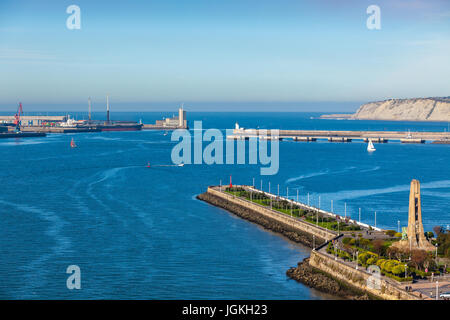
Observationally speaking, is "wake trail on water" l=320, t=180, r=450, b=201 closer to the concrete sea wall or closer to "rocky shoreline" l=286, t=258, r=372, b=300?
the concrete sea wall

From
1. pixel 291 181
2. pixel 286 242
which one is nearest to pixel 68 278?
pixel 286 242

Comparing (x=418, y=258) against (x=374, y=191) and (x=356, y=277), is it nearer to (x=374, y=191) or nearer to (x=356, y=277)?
(x=356, y=277)

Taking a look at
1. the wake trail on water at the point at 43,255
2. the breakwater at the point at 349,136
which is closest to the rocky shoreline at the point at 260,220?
the wake trail on water at the point at 43,255

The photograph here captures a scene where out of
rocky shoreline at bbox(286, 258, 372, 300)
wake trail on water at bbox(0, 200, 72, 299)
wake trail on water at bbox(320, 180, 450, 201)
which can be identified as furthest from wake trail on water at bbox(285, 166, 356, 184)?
rocky shoreline at bbox(286, 258, 372, 300)

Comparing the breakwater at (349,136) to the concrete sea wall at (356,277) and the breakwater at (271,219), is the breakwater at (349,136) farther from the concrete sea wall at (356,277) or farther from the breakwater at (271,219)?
the concrete sea wall at (356,277)
